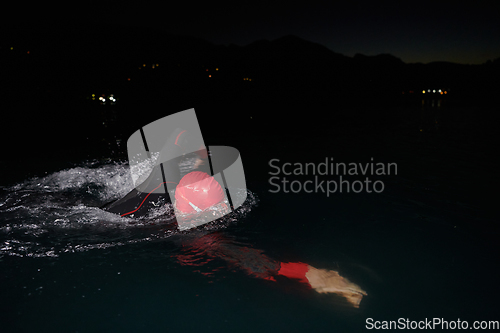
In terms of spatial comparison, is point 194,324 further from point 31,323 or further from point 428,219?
point 428,219

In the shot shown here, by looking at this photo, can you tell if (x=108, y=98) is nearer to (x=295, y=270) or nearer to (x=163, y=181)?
(x=163, y=181)

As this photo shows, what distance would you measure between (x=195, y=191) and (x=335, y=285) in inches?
111

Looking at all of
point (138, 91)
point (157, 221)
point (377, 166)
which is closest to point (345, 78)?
point (138, 91)

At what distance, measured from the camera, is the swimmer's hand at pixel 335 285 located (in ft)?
14.1

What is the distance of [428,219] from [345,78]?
154 m

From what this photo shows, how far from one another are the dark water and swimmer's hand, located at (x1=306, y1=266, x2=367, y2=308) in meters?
0.12

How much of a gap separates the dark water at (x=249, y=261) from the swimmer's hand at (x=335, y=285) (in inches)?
4.7

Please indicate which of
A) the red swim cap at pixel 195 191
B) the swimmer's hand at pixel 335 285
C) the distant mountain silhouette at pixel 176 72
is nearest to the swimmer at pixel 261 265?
the swimmer's hand at pixel 335 285

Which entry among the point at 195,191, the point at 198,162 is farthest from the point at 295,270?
the point at 198,162

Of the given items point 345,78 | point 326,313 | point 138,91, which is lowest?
point 326,313

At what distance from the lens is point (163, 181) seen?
534 cm

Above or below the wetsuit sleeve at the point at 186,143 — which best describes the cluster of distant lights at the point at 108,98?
above

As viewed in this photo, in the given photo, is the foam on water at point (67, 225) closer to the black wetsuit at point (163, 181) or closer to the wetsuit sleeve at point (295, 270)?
the black wetsuit at point (163, 181)

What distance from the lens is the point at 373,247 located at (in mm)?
5750
